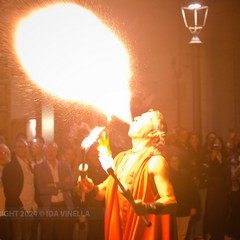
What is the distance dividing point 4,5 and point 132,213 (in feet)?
24.6

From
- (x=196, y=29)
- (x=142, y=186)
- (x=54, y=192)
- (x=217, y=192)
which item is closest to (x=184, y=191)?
(x=217, y=192)

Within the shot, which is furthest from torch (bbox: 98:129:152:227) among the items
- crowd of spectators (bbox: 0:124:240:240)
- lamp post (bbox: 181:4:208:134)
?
lamp post (bbox: 181:4:208:134)

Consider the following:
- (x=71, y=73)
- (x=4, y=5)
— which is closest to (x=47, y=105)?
(x=4, y=5)

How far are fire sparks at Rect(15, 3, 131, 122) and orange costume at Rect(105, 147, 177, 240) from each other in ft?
3.19

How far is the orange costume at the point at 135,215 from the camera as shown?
447 centimetres

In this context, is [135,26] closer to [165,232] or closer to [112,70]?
[112,70]

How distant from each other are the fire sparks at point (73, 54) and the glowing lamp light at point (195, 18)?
2.27 meters

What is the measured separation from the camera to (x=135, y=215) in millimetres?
4484

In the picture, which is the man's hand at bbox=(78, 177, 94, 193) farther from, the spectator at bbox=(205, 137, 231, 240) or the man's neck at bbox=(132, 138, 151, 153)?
the spectator at bbox=(205, 137, 231, 240)

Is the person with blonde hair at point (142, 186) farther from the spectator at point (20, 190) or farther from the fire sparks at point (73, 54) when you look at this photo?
the spectator at point (20, 190)

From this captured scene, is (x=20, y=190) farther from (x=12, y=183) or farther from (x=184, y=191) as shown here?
(x=184, y=191)

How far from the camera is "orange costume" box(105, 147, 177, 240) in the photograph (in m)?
4.47

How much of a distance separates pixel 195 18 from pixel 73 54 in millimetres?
2912

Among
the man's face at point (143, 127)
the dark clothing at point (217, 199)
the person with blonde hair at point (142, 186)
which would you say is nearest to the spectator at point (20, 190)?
the dark clothing at point (217, 199)
